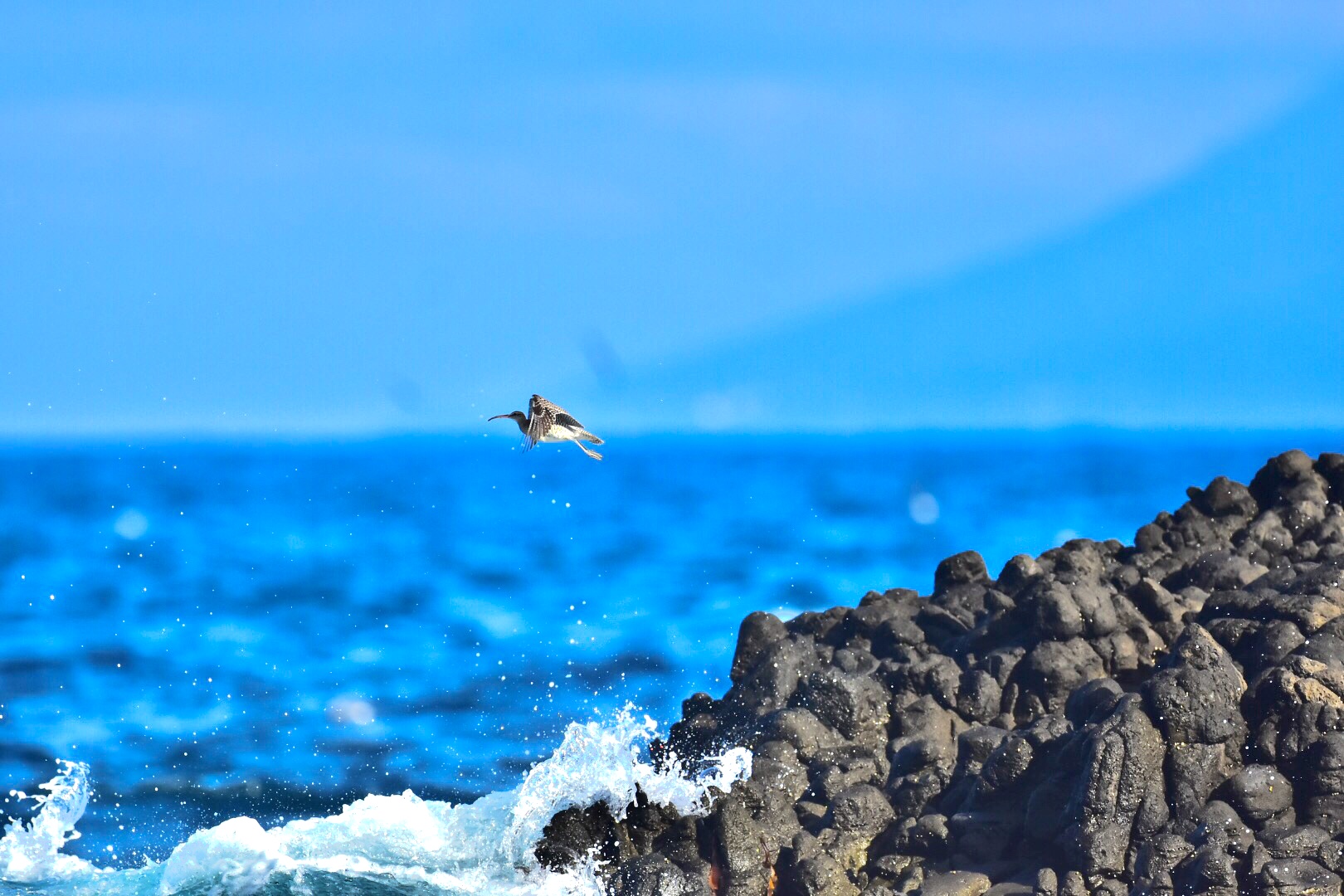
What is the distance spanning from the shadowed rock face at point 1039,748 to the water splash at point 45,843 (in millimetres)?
5284

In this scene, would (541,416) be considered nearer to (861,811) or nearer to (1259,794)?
(861,811)

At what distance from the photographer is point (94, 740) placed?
72.0ft

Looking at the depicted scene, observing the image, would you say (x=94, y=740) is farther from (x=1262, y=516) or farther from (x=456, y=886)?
(x=1262, y=516)

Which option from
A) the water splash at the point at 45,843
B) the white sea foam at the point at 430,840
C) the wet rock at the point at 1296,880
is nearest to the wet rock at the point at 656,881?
the white sea foam at the point at 430,840

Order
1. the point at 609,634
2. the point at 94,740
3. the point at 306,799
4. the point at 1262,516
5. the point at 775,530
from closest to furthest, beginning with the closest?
the point at 1262,516
the point at 306,799
the point at 94,740
the point at 609,634
the point at 775,530

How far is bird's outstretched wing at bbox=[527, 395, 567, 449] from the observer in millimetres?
11414

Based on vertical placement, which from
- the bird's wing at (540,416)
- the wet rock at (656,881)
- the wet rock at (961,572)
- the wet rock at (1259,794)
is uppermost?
the wet rock at (961,572)

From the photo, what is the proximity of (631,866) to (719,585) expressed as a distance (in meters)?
32.6

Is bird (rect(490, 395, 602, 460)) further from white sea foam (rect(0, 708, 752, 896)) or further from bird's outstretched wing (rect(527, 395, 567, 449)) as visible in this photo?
white sea foam (rect(0, 708, 752, 896))

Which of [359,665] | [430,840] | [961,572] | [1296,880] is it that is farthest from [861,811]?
[359,665]

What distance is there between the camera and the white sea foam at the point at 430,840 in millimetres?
12148

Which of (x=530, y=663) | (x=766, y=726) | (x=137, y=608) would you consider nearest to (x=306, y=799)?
(x=766, y=726)

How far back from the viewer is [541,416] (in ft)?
37.9

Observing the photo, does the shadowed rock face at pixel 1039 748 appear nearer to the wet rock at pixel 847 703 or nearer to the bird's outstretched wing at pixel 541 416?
the wet rock at pixel 847 703
